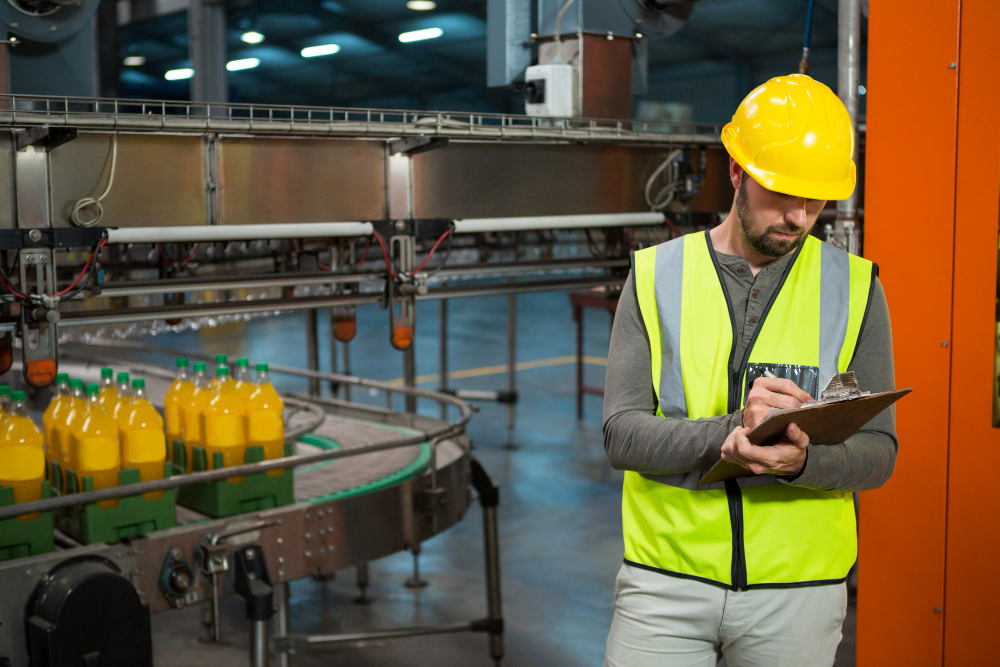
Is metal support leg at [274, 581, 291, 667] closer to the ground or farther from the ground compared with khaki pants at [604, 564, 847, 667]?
closer to the ground

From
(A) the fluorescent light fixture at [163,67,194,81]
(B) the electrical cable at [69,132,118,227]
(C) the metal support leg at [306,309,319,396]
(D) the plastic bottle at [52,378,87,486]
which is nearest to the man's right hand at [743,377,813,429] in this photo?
(B) the electrical cable at [69,132,118,227]

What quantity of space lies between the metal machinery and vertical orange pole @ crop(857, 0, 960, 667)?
1.37 meters

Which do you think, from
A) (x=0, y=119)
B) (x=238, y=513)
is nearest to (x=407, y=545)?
(x=238, y=513)

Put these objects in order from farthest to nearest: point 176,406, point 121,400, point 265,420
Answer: point 176,406 < point 265,420 < point 121,400

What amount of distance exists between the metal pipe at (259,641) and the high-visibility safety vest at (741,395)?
1529 millimetres

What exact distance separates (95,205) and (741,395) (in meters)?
1.90

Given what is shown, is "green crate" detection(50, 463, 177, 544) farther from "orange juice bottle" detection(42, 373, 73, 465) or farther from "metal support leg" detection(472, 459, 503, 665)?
"metal support leg" detection(472, 459, 503, 665)

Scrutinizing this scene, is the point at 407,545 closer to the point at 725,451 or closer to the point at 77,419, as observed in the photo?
the point at 77,419

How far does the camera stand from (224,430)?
298 centimetres

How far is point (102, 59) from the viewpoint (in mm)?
11688

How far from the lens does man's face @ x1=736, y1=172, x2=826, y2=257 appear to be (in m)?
1.50

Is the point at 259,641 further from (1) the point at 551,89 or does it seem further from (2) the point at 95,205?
(1) the point at 551,89

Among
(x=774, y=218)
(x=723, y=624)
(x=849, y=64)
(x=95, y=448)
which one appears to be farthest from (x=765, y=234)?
(x=95, y=448)

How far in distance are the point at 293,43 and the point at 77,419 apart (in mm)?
16852
